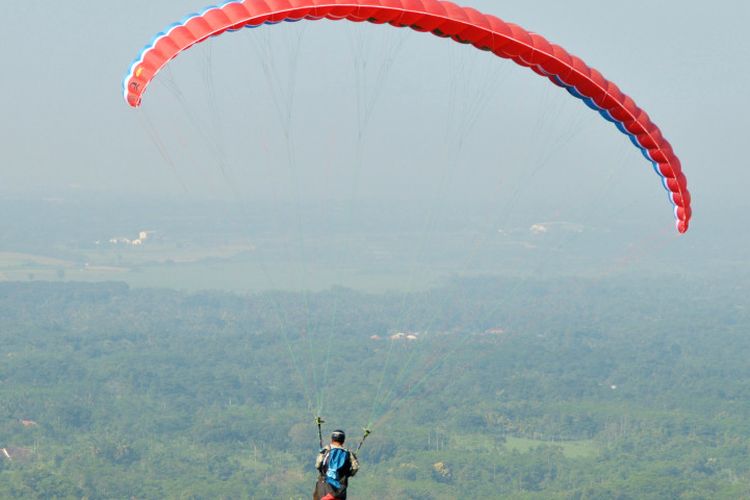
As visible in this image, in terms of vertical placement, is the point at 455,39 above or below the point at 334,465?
above

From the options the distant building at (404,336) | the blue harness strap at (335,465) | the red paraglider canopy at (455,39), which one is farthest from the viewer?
the distant building at (404,336)

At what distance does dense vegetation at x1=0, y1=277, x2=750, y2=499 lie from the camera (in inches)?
3145

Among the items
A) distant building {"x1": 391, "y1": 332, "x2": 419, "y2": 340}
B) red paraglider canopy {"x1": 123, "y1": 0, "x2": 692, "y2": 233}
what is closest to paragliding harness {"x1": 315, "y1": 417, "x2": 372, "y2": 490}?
red paraglider canopy {"x1": 123, "y1": 0, "x2": 692, "y2": 233}

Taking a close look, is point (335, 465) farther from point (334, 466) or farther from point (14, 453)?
point (14, 453)

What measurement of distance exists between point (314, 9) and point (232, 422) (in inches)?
3002

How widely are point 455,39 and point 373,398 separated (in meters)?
85.5

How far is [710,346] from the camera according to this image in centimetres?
14788

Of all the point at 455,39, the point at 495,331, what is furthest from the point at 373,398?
the point at 455,39

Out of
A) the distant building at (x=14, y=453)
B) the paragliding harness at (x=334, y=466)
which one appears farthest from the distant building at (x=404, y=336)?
the paragliding harness at (x=334, y=466)

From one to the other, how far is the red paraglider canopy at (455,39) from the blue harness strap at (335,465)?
6.51 metres

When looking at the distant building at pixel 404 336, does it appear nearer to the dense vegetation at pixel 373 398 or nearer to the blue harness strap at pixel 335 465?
the dense vegetation at pixel 373 398

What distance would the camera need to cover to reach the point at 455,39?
2295 cm

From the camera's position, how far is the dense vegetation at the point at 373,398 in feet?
262

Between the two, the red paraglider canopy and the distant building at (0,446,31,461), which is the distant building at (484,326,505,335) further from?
the red paraglider canopy
